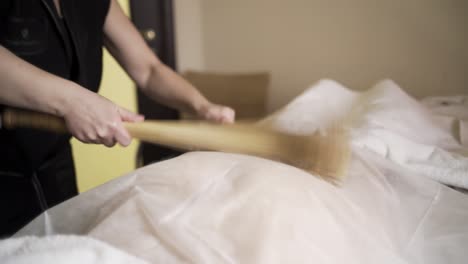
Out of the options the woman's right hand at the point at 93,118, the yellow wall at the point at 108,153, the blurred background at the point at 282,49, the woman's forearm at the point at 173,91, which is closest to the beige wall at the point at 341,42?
the blurred background at the point at 282,49

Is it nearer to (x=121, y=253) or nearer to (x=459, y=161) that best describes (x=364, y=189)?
(x=459, y=161)

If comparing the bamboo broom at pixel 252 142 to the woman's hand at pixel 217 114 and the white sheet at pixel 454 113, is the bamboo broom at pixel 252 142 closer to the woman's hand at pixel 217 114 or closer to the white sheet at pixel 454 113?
the woman's hand at pixel 217 114

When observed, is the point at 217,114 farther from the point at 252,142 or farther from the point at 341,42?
the point at 341,42

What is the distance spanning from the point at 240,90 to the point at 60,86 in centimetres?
130

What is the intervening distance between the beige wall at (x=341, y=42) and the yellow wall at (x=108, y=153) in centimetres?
47

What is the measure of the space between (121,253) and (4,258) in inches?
4.0

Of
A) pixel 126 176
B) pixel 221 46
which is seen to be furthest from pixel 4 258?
pixel 221 46

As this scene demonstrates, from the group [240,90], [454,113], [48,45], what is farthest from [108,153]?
[454,113]

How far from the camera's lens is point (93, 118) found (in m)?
0.66

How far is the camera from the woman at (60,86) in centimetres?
64

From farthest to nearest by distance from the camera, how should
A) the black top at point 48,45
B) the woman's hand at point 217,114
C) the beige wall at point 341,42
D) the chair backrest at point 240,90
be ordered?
the chair backrest at point 240,90 < the beige wall at point 341,42 < the woman's hand at point 217,114 < the black top at point 48,45

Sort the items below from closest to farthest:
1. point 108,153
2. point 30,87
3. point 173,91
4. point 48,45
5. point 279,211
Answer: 1. point 279,211
2. point 30,87
3. point 48,45
4. point 173,91
5. point 108,153

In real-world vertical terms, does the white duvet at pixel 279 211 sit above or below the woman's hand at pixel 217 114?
below

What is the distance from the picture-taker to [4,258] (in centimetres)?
39
